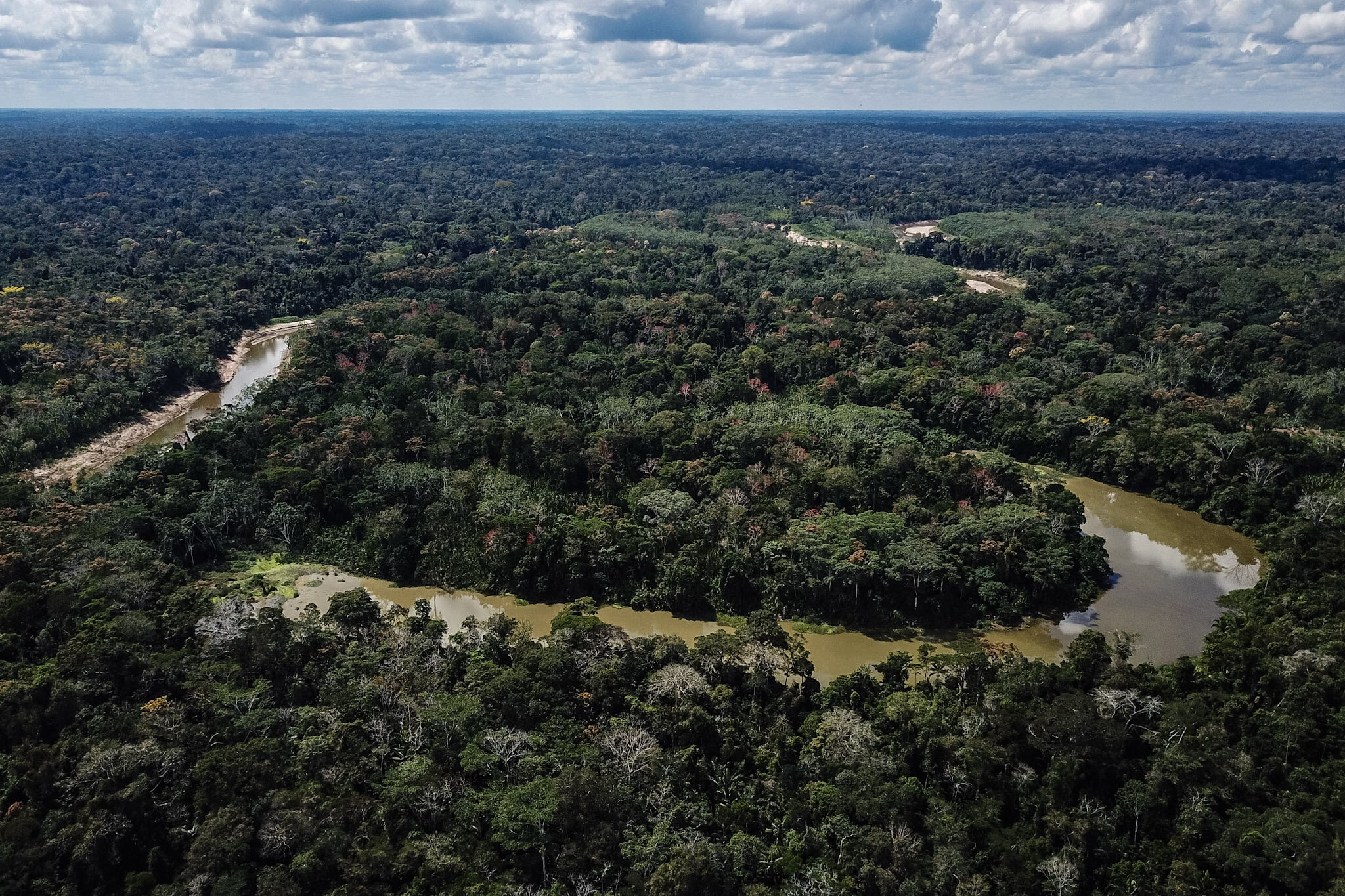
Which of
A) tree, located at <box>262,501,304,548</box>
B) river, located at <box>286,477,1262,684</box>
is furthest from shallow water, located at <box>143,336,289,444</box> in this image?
river, located at <box>286,477,1262,684</box>

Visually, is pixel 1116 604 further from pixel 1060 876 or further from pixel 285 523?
pixel 285 523

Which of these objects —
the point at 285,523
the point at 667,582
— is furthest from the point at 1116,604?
the point at 285,523

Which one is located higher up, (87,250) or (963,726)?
(87,250)

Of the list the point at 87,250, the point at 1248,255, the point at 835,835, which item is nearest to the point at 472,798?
the point at 835,835

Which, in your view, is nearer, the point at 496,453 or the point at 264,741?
the point at 264,741

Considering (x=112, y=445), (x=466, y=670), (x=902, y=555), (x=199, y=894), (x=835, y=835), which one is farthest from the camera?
(x=112, y=445)

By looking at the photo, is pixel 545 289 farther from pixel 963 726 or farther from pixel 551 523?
pixel 963 726
